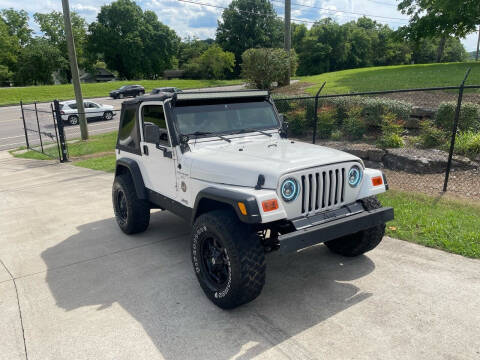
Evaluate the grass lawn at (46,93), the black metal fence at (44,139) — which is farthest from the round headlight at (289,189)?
the grass lawn at (46,93)

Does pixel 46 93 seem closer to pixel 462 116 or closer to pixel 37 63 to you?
pixel 37 63

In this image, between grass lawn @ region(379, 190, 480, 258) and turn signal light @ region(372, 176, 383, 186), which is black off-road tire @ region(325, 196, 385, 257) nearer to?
turn signal light @ region(372, 176, 383, 186)

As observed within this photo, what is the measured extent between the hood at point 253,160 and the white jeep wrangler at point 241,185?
0.03ft

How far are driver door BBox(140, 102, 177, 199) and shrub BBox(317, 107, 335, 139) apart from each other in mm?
6876

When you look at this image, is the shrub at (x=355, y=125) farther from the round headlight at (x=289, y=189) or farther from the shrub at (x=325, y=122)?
the round headlight at (x=289, y=189)

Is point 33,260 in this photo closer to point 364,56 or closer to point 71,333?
point 71,333

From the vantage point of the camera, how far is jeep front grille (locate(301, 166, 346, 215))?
3.39m

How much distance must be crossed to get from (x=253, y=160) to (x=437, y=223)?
3137mm

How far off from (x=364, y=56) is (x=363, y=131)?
6595cm

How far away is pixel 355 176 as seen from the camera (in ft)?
12.5

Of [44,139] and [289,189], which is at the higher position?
[289,189]

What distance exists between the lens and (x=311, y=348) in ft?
9.53

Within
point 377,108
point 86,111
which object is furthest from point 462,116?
point 86,111

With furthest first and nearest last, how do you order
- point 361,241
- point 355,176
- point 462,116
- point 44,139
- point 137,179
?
1. point 44,139
2. point 462,116
3. point 137,179
4. point 361,241
5. point 355,176
